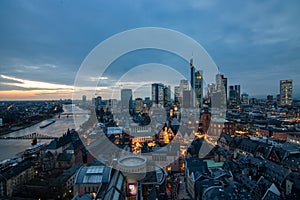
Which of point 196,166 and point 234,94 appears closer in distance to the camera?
point 196,166

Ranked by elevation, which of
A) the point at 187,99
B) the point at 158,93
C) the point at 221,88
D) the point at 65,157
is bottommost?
the point at 65,157

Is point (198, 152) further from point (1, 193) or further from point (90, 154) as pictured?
point (1, 193)

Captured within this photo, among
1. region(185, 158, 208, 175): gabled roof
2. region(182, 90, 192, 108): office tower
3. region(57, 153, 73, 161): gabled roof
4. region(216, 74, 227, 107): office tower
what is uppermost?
region(216, 74, 227, 107): office tower

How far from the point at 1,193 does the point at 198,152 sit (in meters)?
7.32

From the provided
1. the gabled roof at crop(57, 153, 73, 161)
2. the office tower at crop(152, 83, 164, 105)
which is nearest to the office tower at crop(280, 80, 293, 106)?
the office tower at crop(152, 83, 164, 105)

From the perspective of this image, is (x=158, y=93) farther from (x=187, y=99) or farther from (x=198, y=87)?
(x=198, y=87)

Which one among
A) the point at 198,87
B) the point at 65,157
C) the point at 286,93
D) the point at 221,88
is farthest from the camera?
the point at 286,93

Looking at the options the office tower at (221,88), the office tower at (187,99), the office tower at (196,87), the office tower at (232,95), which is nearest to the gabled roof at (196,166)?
the office tower at (196,87)

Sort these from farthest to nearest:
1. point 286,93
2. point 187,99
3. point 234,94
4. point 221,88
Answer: point 234,94 → point 286,93 → point 221,88 → point 187,99

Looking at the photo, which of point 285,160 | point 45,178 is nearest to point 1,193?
point 45,178

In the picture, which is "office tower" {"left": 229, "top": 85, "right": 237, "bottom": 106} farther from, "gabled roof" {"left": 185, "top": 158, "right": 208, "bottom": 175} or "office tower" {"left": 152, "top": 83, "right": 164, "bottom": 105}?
"gabled roof" {"left": 185, "top": 158, "right": 208, "bottom": 175}

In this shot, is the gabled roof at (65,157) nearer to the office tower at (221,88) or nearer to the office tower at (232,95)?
the office tower at (221,88)

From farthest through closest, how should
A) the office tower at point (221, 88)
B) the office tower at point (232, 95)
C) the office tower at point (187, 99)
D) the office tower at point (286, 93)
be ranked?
the office tower at point (232, 95) < the office tower at point (286, 93) < the office tower at point (221, 88) < the office tower at point (187, 99)

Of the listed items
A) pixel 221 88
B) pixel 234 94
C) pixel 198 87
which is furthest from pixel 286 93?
pixel 198 87
